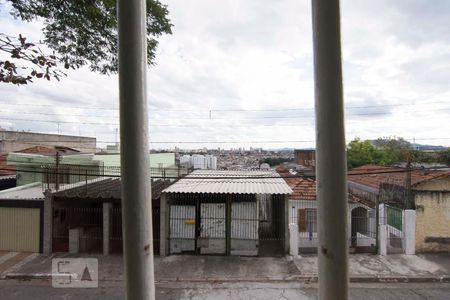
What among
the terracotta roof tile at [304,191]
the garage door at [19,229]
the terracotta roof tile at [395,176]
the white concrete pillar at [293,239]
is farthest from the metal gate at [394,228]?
the garage door at [19,229]

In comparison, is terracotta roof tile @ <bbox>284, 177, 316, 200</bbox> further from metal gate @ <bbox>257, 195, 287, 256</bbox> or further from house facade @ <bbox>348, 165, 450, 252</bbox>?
house facade @ <bbox>348, 165, 450, 252</bbox>

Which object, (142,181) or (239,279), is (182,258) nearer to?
(239,279)

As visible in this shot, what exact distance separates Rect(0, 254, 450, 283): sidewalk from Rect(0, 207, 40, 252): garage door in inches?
42.5

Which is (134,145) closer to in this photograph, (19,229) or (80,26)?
(80,26)

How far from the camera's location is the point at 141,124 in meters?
1.92

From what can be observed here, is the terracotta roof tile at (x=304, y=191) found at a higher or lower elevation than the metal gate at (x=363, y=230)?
higher

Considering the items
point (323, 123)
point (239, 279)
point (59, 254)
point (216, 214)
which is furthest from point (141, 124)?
point (59, 254)

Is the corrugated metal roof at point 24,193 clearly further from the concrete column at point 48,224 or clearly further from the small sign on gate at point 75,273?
the small sign on gate at point 75,273

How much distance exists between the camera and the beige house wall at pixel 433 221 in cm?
1256

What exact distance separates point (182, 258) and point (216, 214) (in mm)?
2108

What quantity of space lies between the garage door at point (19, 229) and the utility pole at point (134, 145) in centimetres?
1353

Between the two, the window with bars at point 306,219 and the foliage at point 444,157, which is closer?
the window with bars at point 306,219

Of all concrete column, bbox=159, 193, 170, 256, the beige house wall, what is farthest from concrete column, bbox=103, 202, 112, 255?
the beige house wall

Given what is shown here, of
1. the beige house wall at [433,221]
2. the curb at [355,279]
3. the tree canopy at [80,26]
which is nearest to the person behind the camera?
the tree canopy at [80,26]
